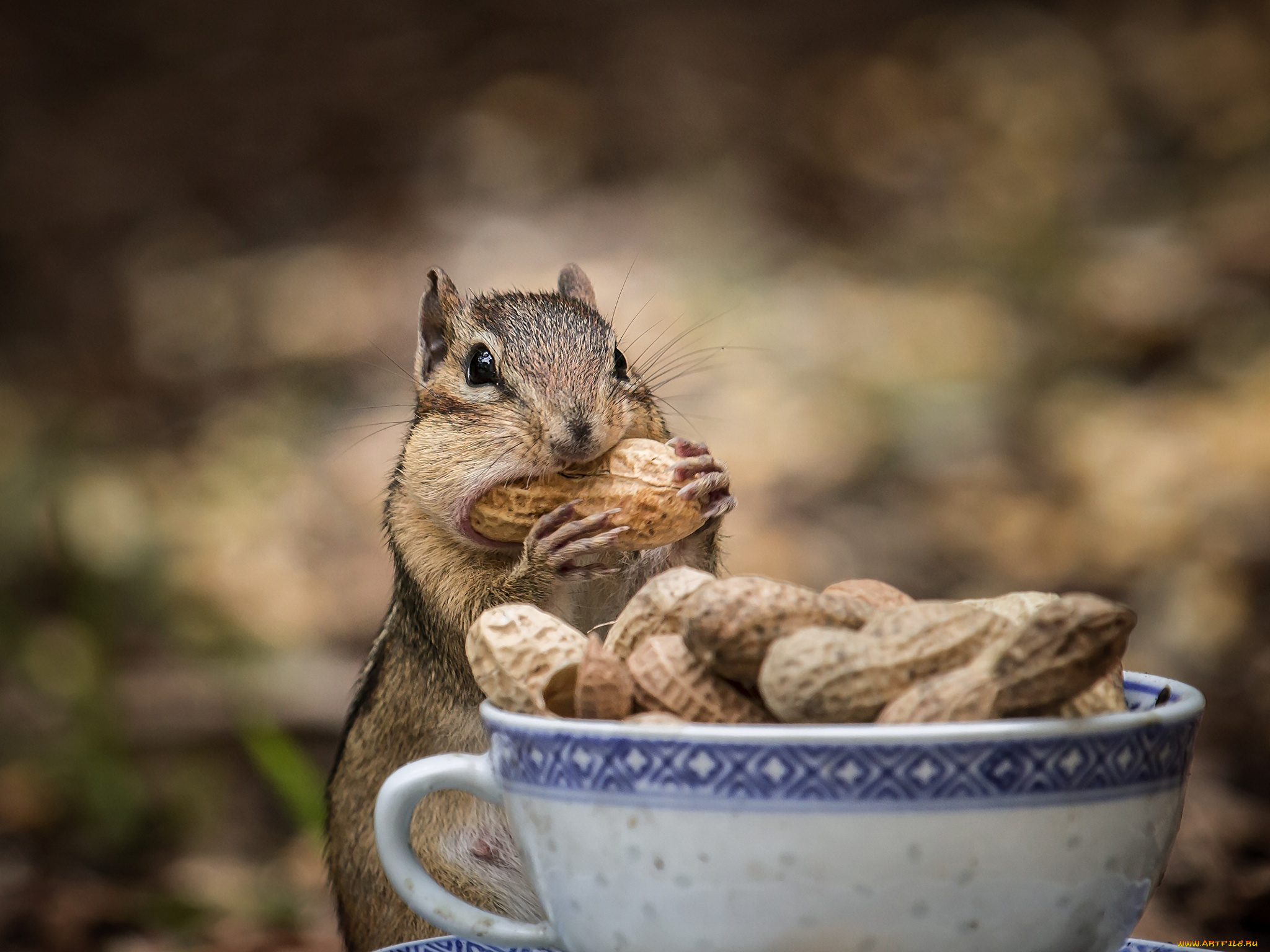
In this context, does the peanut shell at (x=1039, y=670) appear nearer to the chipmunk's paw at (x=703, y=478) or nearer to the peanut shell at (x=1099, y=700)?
the peanut shell at (x=1099, y=700)

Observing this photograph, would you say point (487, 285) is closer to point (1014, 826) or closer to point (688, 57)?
point (688, 57)

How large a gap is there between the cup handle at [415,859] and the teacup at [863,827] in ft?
0.43

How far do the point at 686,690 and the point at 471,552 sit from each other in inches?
31.0

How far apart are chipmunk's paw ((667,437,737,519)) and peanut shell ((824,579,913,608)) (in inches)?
13.7

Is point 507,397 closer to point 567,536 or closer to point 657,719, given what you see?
point 567,536

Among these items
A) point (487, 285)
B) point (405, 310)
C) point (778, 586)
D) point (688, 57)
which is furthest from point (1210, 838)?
point (688, 57)

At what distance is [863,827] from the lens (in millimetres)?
844

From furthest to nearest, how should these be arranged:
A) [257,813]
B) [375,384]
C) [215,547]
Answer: [375,384]
[215,547]
[257,813]

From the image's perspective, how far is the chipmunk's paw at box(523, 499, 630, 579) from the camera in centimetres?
153

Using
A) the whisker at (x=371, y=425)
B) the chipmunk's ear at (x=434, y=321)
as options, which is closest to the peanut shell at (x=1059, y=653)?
the whisker at (x=371, y=425)

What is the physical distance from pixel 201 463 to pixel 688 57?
7.45ft

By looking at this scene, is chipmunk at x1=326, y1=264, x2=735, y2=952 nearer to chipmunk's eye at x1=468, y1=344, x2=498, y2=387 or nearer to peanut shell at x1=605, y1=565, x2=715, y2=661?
chipmunk's eye at x1=468, y1=344, x2=498, y2=387

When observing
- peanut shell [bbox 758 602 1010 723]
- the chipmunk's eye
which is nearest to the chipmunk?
the chipmunk's eye

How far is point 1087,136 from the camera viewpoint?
4.82 meters
